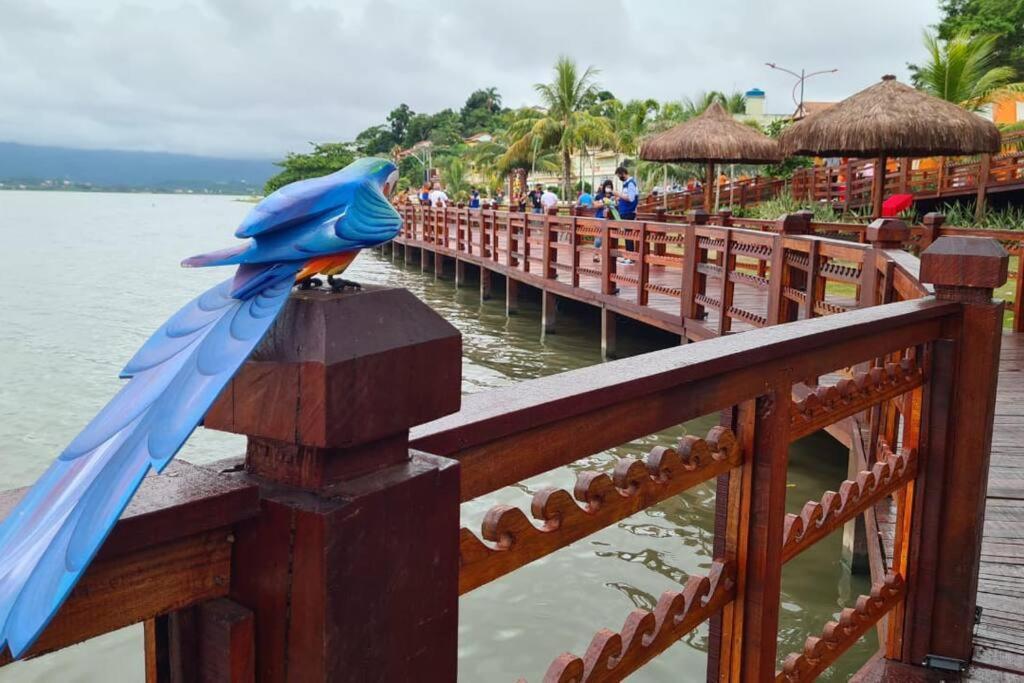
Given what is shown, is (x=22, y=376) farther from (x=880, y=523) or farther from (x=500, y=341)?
(x=880, y=523)

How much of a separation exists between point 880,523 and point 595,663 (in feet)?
9.18

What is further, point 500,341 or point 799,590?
point 500,341

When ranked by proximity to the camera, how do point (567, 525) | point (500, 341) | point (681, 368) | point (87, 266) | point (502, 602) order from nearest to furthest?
point (567, 525)
point (681, 368)
point (502, 602)
point (500, 341)
point (87, 266)

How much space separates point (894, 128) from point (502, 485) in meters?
13.5

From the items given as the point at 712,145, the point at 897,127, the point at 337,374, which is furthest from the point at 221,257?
the point at 712,145

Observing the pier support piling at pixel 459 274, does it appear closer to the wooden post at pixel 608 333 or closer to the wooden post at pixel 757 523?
the wooden post at pixel 608 333

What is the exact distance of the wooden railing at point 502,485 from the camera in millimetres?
863

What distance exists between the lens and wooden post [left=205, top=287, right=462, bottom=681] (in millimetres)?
855

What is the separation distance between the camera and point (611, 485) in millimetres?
1535

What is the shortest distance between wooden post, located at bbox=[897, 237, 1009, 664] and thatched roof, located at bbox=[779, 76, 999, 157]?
37.5ft

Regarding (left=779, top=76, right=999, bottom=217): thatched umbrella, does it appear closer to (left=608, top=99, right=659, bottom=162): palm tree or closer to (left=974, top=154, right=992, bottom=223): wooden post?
(left=974, top=154, right=992, bottom=223): wooden post

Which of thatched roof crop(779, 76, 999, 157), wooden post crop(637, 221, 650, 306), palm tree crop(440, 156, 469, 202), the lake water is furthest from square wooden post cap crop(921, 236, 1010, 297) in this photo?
palm tree crop(440, 156, 469, 202)

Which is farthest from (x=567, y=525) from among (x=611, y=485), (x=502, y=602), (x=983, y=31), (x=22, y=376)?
(x=983, y=31)

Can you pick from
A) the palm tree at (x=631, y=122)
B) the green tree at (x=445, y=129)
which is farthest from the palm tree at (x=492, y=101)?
the palm tree at (x=631, y=122)
